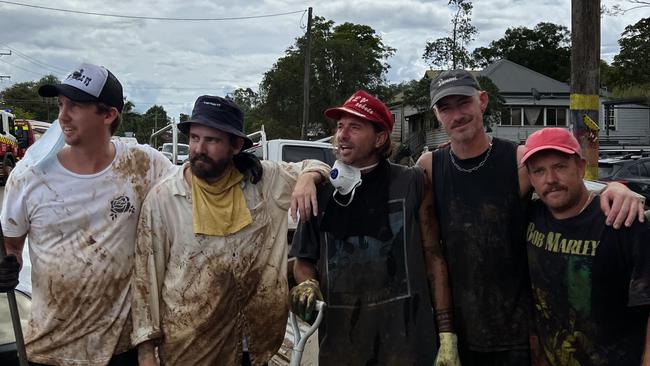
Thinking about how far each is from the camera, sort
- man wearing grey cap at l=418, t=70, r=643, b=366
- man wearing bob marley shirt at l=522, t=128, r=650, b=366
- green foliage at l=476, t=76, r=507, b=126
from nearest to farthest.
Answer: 1. man wearing bob marley shirt at l=522, t=128, r=650, b=366
2. man wearing grey cap at l=418, t=70, r=643, b=366
3. green foliage at l=476, t=76, r=507, b=126

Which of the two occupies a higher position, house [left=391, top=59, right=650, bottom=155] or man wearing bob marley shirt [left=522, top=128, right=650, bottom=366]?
house [left=391, top=59, right=650, bottom=155]

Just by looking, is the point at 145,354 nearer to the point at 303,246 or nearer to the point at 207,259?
the point at 207,259

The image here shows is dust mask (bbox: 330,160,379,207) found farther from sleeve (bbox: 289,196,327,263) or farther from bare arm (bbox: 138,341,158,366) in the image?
bare arm (bbox: 138,341,158,366)

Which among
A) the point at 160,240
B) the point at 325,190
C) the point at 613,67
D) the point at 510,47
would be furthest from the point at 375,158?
the point at 510,47

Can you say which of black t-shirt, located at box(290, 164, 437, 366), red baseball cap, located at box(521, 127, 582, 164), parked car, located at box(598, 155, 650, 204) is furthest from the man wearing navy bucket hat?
parked car, located at box(598, 155, 650, 204)

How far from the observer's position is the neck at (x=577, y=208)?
7.79 feet

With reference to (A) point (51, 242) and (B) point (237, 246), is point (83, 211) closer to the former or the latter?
(A) point (51, 242)

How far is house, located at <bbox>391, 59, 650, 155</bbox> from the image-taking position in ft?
119

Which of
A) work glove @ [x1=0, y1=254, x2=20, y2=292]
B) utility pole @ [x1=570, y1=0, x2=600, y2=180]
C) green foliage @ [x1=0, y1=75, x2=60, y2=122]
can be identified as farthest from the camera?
green foliage @ [x1=0, y1=75, x2=60, y2=122]

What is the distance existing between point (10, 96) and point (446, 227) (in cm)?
7826

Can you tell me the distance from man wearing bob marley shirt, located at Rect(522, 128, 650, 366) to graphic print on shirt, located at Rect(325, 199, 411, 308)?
562mm

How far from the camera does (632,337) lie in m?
2.23

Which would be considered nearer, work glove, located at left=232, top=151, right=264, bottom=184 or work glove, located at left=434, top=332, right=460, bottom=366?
work glove, located at left=434, top=332, right=460, bottom=366

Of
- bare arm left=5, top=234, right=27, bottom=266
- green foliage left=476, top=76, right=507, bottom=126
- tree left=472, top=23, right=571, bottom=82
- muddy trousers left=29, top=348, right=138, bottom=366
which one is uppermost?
tree left=472, top=23, right=571, bottom=82
